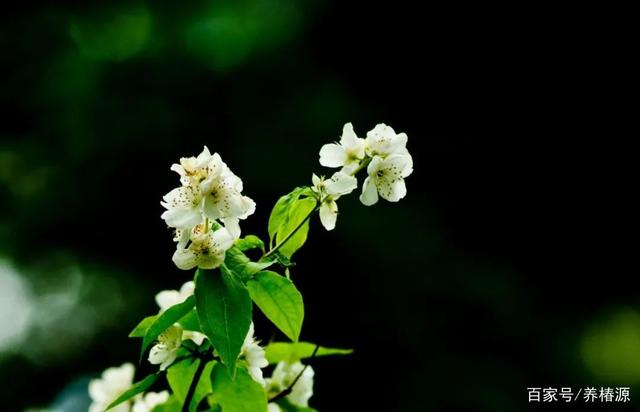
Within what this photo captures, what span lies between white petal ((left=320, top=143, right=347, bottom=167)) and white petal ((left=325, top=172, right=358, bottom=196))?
0.15 m

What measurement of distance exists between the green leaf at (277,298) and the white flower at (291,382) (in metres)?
0.29

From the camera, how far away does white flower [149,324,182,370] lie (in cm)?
124

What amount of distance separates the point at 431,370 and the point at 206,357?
464 cm

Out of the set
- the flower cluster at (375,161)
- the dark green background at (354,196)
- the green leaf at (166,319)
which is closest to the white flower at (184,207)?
the green leaf at (166,319)

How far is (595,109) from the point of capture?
22.5 feet

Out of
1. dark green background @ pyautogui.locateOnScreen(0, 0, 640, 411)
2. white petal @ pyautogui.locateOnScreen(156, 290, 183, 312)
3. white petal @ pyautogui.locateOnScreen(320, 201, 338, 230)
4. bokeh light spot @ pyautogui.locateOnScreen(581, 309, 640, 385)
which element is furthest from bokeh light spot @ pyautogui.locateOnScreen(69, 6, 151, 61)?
white petal @ pyautogui.locateOnScreen(320, 201, 338, 230)

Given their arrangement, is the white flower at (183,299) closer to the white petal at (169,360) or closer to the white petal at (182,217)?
the white petal at (169,360)

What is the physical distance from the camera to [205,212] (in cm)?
119

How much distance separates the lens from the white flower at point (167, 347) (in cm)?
124

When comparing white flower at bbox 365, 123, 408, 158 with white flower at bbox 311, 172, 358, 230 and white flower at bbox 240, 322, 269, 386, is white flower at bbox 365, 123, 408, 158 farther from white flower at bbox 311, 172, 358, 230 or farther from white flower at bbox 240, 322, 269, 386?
white flower at bbox 240, 322, 269, 386

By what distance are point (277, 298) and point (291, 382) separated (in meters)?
0.35

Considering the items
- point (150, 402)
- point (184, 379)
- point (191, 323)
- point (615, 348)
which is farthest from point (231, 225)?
point (615, 348)

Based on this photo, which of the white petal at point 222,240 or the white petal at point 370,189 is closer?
the white petal at point 222,240

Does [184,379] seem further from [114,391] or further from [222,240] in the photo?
[114,391]
